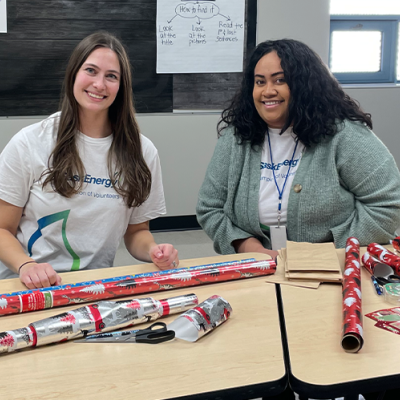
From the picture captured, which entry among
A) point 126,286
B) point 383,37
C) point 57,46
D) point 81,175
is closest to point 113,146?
point 81,175

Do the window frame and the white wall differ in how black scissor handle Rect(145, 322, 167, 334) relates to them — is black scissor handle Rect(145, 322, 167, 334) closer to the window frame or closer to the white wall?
the white wall

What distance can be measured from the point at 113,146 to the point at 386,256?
0.87m

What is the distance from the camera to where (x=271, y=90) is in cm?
184

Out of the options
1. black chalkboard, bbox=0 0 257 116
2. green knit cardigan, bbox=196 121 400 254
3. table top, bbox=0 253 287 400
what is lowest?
table top, bbox=0 253 287 400

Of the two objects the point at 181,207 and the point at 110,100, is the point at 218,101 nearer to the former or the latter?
the point at 181,207

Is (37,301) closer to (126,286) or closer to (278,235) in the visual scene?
(126,286)

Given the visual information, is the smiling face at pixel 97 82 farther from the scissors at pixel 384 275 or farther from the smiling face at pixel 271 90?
the scissors at pixel 384 275

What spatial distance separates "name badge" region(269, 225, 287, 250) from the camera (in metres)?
1.78

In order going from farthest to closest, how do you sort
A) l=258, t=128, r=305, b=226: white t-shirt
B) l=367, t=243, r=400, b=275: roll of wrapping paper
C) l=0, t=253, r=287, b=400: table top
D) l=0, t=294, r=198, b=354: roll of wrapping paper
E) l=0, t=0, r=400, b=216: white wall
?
l=0, t=0, r=400, b=216: white wall → l=258, t=128, r=305, b=226: white t-shirt → l=367, t=243, r=400, b=275: roll of wrapping paper → l=0, t=294, r=198, b=354: roll of wrapping paper → l=0, t=253, r=287, b=400: table top

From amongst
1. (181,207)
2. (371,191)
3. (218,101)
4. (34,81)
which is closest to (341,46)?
(218,101)

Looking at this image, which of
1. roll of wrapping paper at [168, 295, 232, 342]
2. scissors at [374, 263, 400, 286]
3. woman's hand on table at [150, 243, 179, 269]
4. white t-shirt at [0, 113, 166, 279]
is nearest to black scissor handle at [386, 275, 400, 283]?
scissors at [374, 263, 400, 286]

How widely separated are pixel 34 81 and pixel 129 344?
2750mm

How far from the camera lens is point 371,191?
1735 mm

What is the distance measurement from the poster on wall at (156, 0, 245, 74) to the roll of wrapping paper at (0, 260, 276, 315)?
8.14ft
